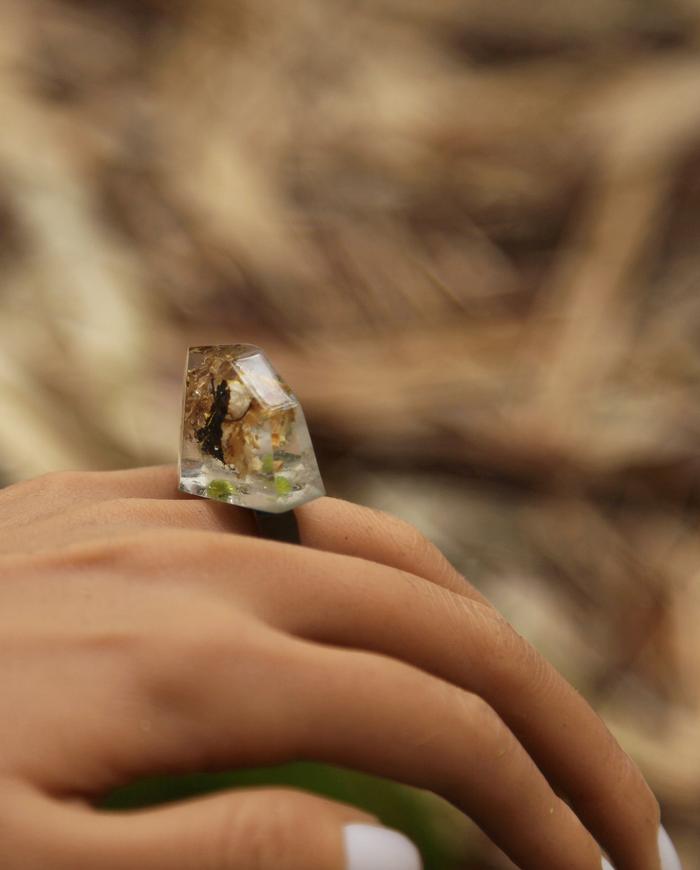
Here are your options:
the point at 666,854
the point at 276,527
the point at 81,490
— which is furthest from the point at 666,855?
the point at 81,490

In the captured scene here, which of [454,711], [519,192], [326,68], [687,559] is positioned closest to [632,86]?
[519,192]

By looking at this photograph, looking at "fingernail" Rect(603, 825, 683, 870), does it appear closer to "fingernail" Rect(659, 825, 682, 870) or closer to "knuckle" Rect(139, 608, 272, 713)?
"fingernail" Rect(659, 825, 682, 870)

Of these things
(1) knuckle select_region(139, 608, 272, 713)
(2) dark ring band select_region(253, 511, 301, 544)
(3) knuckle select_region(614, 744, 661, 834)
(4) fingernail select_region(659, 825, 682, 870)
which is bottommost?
(4) fingernail select_region(659, 825, 682, 870)

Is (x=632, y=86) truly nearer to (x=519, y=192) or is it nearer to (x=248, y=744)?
(x=519, y=192)

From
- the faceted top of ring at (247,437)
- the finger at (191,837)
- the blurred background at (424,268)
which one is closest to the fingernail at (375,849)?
the finger at (191,837)

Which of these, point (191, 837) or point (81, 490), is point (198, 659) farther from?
point (81, 490)

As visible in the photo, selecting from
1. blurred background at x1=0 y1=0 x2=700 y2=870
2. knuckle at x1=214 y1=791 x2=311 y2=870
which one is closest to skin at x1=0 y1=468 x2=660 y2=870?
knuckle at x1=214 y1=791 x2=311 y2=870
